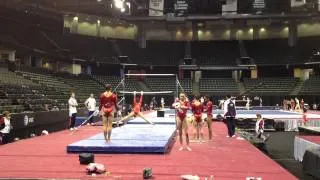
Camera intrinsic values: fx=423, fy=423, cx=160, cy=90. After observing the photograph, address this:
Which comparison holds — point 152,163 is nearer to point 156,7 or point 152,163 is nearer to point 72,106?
point 72,106

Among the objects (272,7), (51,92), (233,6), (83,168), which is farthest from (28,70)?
(83,168)

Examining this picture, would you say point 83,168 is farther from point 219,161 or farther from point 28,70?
point 28,70

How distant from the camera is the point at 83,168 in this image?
9859mm

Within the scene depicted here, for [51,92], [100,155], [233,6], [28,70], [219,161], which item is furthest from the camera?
[233,6]

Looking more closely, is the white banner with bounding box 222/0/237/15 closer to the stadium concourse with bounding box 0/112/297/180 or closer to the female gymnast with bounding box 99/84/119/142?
the stadium concourse with bounding box 0/112/297/180

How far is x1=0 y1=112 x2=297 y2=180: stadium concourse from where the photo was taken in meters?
9.12

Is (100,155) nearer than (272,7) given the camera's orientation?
Yes

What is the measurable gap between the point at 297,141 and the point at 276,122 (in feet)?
39.3

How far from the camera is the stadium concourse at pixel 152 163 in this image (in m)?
9.12

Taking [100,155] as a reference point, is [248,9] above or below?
above

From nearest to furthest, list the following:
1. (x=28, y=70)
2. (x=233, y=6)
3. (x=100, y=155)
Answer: (x=100, y=155) → (x=28, y=70) → (x=233, y=6)

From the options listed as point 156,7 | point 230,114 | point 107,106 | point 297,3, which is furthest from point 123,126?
point 297,3

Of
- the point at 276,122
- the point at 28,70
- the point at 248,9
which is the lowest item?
the point at 276,122

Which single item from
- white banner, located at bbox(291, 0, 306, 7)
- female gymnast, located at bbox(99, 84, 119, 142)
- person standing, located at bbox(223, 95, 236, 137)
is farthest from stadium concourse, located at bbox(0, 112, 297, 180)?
white banner, located at bbox(291, 0, 306, 7)
